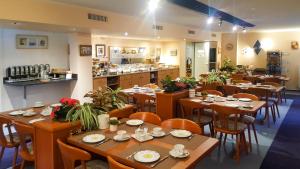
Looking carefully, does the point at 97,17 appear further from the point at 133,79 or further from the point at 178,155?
the point at 178,155

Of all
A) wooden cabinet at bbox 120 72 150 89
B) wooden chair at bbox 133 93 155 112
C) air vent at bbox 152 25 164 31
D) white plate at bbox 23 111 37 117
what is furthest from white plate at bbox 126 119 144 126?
air vent at bbox 152 25 164 31

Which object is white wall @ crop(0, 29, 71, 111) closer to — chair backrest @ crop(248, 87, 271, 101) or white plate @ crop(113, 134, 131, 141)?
white plate @ crop(113, 134, 131, 141)

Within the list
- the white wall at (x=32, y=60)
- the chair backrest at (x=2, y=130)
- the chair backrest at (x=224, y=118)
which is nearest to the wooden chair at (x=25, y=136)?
the chair backrest at (x=2, y=130)

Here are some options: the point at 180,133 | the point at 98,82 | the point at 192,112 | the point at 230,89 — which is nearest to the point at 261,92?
the point at 230,89

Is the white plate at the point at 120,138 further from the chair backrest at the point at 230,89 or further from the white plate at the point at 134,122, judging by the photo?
the chair backrest at the point at 230,89

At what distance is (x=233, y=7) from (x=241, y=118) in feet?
8.82

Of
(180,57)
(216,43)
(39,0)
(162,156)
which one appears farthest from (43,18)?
(216,43)

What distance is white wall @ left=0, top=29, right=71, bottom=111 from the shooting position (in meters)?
5.47

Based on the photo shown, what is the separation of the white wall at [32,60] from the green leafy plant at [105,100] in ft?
11.4

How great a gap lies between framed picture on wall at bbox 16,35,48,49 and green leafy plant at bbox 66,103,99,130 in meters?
3.90

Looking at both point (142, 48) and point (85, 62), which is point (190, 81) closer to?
point (85, 62)

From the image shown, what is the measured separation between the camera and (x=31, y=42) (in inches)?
235

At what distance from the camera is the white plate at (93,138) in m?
2.35

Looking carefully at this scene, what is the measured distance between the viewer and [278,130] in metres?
5.18
